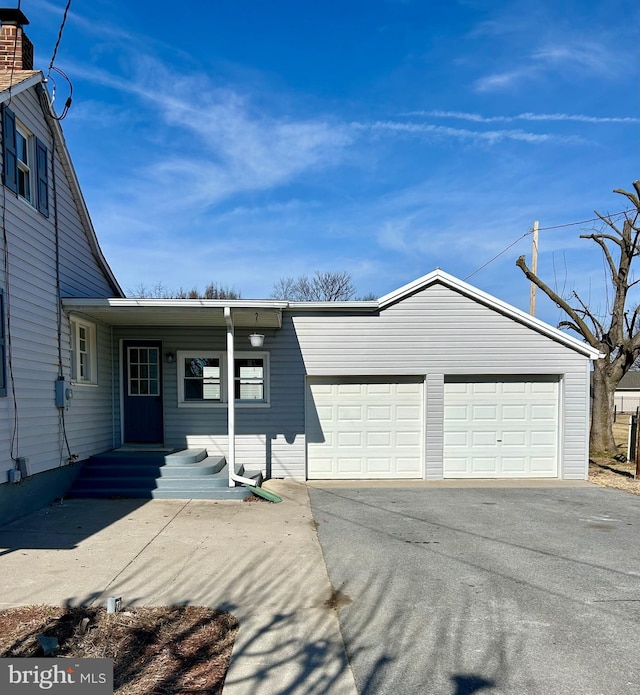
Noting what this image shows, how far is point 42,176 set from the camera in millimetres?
7477

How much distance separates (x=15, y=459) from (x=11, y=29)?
637 cm

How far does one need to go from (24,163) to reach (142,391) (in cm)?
459

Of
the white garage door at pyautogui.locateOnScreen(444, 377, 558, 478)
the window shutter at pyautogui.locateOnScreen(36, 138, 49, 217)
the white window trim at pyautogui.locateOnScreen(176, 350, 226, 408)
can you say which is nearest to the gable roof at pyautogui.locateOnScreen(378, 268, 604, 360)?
the white garage door at pyautogui.locateOnScreen(444, 377, 558, 478)

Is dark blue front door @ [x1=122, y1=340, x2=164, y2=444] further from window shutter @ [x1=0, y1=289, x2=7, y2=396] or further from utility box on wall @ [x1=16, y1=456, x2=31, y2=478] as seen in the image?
window shutter @ [x1=0, y1=289, x2=7, y2=396]

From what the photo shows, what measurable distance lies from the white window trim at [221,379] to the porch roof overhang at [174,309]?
0.92 meters

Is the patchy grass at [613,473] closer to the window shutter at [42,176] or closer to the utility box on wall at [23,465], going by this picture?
the utility box on wall at [23,465]

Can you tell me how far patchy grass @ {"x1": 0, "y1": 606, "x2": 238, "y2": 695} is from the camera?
2.93 metres

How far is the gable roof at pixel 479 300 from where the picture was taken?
10.0 meters

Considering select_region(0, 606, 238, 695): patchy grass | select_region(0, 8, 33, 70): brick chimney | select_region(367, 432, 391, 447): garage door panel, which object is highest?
select_region(0, 8, 33, 70): brick chimney

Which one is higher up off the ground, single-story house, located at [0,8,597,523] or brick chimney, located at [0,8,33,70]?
brick chimney, located at [0,8,33,70]

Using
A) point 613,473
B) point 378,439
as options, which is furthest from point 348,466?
point 613,473

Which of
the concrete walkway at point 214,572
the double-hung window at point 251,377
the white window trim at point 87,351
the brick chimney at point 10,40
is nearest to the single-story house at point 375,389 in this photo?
the double-hung window at point 251,377

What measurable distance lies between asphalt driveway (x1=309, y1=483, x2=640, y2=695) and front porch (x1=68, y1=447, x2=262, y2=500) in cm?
190

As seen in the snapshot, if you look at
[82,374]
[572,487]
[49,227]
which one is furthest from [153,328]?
[572,487]
